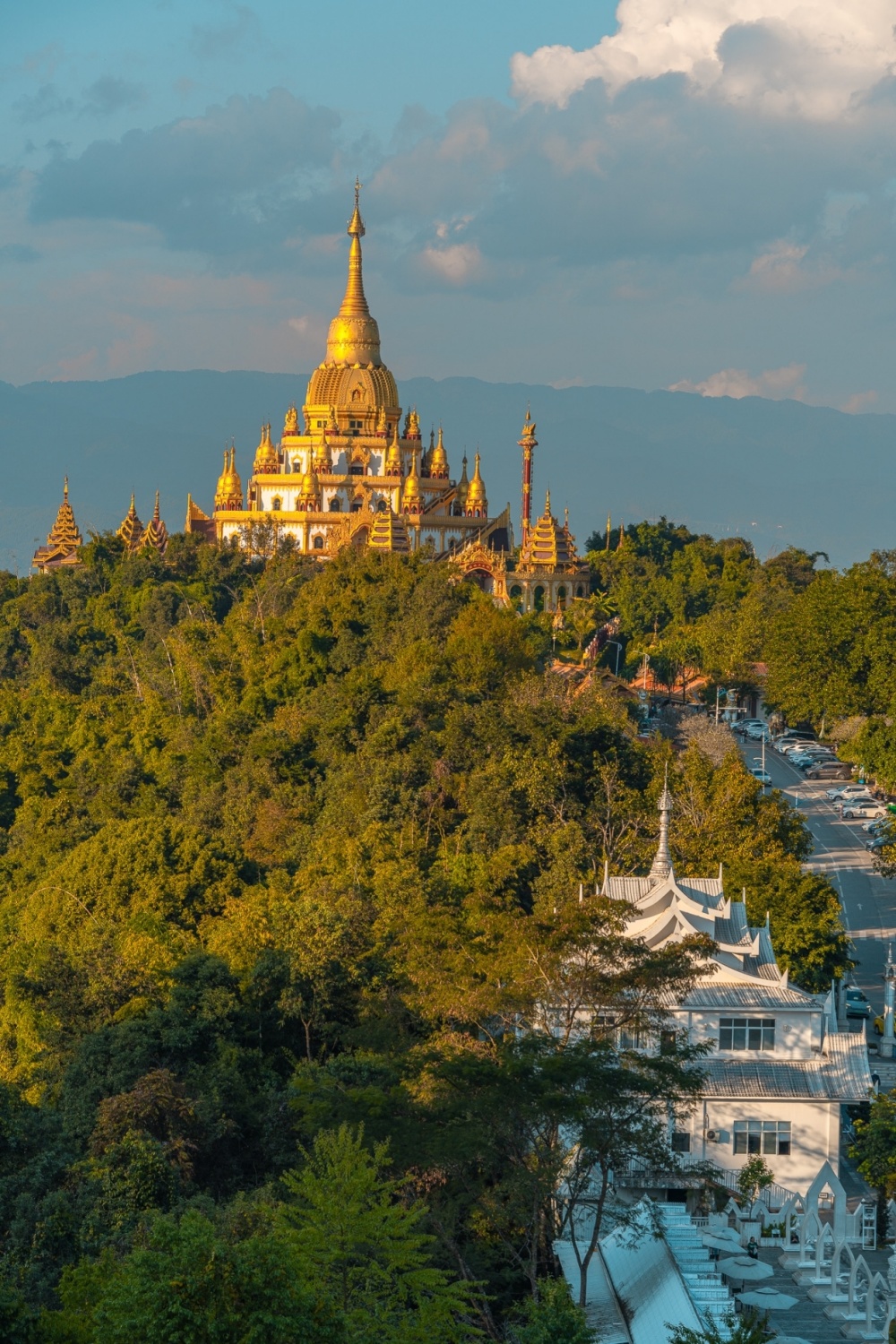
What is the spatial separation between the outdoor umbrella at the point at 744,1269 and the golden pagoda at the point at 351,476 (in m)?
61.1

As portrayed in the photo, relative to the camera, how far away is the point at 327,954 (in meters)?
42.4

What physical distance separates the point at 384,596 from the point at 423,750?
1537 centimetres

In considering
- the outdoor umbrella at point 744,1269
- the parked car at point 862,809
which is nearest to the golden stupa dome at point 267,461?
the parked car at point 862,809

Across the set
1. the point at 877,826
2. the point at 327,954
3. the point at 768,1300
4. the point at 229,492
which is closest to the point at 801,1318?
the point at 768,1300

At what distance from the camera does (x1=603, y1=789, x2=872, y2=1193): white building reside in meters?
34.6

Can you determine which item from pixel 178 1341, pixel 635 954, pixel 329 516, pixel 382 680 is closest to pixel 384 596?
pixel 382 680

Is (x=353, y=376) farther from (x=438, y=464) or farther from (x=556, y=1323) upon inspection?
(x=556, y=1323)

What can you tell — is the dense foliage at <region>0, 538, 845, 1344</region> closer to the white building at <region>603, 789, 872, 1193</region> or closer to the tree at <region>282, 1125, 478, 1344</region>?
the tree at <region>282, 1125, 478, 1344</region>

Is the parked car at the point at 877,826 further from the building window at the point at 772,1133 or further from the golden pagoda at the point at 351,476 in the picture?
the golden pagoda at the point at 351,476

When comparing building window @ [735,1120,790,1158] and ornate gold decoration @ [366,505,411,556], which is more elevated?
ornate gold decoration @ [366,505,411,556]

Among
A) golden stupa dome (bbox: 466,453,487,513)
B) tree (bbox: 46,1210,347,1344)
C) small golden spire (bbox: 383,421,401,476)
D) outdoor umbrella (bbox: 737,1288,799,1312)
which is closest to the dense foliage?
tree (bbox: 46,1210,347,1344)

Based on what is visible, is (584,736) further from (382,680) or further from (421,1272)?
(421,1272)

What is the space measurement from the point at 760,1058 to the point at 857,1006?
8.31 m

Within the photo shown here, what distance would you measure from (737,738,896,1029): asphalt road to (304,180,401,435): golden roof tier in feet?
112
